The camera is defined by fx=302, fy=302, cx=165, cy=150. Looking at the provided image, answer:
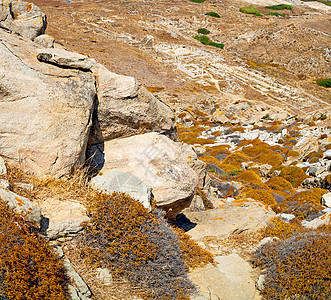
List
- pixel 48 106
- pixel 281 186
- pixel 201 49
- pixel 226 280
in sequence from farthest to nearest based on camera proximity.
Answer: pixel 201 49 → pixel 281 186 → pixel 48 106 → pixel 226 280

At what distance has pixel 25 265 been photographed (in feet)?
14.9

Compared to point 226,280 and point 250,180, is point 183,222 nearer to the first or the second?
point 226,280

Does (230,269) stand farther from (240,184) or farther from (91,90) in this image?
(240,184)

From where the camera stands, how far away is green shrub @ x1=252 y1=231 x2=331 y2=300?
580 cm

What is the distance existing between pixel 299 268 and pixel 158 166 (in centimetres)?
434

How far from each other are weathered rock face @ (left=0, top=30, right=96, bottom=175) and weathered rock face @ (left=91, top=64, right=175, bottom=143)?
1.22 metres

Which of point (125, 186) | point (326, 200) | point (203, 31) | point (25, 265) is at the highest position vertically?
point (25, 265)

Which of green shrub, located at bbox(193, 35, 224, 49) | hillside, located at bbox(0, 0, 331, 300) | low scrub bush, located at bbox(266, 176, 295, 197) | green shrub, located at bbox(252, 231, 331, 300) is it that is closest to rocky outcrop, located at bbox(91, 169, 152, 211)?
hillside, located at bbox(0, 0, 331, 300)

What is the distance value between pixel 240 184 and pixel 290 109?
130ft

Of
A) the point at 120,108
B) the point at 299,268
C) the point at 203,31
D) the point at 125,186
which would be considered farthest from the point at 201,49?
the point at 299,268

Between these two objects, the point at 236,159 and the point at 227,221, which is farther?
the point at 236,159

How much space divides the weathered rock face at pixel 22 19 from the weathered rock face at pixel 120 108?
355 centimetres

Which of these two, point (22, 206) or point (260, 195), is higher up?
point (22, 206)

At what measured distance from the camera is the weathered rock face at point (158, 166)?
812cm
